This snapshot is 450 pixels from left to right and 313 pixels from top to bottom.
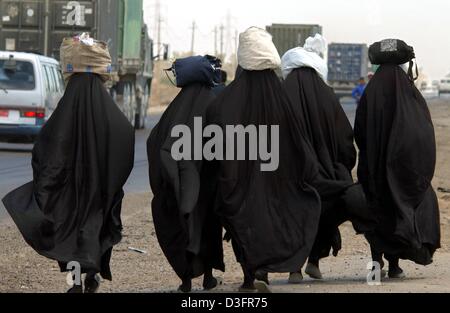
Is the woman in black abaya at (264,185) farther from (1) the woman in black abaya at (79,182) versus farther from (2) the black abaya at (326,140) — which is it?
(1) the woman in black abaya at (79,182)

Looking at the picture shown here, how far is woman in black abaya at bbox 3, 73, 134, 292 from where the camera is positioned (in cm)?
863

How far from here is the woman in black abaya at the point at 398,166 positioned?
962cm

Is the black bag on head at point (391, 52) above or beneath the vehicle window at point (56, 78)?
above

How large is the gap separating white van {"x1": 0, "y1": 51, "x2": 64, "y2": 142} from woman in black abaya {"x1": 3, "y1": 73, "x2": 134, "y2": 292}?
13.7 metres

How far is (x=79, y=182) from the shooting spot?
8758 millimetres

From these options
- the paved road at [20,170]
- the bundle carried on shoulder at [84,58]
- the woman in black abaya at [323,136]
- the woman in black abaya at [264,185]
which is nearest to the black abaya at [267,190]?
the woman in black abaya at [264,185]

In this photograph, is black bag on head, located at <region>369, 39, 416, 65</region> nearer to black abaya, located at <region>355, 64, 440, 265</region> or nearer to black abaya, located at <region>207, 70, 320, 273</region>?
black abaya, located at <region>355, 64, 440, 265</region>

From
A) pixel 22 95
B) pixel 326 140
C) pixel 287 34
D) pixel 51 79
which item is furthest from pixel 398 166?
pixel 287 34

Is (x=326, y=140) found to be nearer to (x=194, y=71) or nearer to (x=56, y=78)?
(x=194, y=71)

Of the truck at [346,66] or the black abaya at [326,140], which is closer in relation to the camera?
the black abaya at [326,140]

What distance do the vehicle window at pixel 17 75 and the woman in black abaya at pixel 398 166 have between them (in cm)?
1354

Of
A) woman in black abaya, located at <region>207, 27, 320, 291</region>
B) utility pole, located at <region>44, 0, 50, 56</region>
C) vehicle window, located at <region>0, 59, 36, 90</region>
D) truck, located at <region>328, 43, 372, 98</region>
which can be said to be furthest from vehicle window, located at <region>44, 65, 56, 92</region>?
truck, located at <region>328, 43, 372, 98</region>

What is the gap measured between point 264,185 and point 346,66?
5516cm

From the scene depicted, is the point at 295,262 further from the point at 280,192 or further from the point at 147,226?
the point at 147,226
